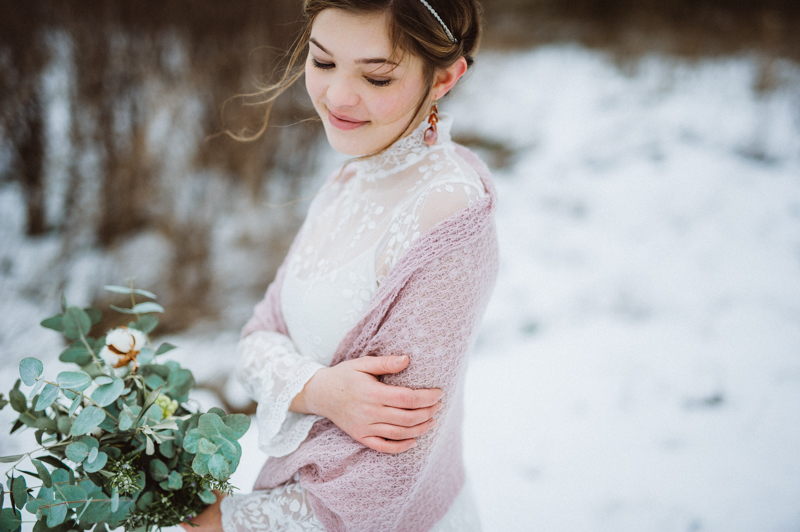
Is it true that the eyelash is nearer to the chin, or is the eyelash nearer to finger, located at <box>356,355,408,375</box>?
the chin

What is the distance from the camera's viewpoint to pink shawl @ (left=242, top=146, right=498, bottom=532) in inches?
27.9


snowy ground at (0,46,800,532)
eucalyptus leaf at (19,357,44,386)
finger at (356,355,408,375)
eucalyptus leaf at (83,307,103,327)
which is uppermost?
finger at (356,355,408,375)

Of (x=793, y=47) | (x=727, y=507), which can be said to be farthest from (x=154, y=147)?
(x=793, y=47)

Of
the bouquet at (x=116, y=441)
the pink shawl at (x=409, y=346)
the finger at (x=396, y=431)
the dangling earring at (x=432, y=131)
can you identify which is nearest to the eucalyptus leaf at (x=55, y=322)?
the bouquet at (x=116, y=441)

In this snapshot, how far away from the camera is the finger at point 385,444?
0.73 meters

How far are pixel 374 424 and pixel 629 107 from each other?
3.65 m

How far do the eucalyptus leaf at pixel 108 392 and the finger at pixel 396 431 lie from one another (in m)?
0.36

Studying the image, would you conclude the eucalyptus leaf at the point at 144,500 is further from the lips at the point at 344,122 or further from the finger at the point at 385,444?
the lips at the point at 344,122

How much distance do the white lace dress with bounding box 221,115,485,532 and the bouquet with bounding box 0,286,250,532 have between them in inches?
4.1

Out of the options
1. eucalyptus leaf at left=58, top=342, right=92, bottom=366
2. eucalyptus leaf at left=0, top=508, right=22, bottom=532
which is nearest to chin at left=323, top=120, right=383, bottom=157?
eucalyptus leaf at left=58, top=342, right=92, bottom=366

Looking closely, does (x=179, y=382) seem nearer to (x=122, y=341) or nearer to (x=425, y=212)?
(x=122, y=341)

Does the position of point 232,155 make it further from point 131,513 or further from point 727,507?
point 727,507

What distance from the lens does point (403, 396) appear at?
71 centimetres

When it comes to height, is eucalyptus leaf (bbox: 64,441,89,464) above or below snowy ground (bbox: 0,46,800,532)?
above
